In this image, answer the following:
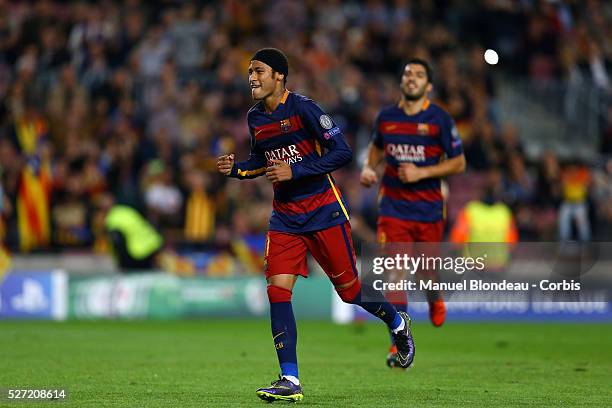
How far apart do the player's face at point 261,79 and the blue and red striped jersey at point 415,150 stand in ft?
9.71

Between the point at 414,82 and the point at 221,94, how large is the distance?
10.9 metres

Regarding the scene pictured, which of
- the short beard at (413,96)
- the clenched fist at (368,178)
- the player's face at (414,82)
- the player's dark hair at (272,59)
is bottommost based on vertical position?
the clenched fist at (368,178)

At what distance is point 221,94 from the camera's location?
2208 cm

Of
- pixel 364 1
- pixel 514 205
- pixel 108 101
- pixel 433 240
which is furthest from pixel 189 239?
pixel 433 240

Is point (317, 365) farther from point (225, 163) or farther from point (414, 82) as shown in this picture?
point (225, 163)

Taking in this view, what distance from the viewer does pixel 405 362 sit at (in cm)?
970

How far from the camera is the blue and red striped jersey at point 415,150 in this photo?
11.5 metres

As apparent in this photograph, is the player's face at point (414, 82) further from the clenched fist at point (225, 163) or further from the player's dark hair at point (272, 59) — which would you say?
the clenched fist at point (225, 163)

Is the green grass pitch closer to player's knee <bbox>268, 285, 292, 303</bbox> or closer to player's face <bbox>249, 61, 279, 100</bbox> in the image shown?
player's knee <bbox>268, 285, 292, 303</bbox>

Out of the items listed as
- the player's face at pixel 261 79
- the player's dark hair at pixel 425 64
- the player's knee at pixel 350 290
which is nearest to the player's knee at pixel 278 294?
the player's knee at pixel 350 290

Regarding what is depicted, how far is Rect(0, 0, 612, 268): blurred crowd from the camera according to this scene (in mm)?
20375

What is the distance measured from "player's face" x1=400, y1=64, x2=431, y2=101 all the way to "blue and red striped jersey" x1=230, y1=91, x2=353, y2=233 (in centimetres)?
263

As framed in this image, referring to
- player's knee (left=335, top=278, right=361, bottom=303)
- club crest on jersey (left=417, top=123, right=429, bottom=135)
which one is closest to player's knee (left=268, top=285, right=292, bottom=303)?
player's knee (left=335, top=278, right=361, bottom=303)

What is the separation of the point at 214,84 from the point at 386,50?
3.34 meters
